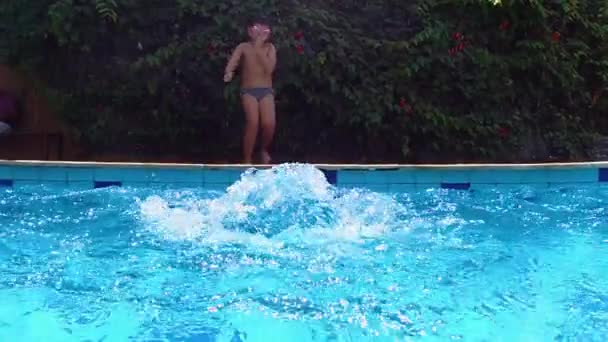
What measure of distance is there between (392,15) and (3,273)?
5.57m

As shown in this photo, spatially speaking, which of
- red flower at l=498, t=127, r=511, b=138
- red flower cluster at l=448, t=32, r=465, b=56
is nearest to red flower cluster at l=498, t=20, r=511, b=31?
red flower cluster at l=448, t=32, r=465, b=56

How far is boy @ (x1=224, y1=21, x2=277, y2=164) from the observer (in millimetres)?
7621

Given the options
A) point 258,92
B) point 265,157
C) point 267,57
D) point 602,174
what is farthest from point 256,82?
point 602,174

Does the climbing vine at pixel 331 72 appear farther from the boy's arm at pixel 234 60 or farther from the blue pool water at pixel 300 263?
the blue pool water at pixel 300 263

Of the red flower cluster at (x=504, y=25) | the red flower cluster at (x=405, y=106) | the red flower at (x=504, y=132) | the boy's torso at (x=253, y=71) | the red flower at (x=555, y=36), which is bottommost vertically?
the red flower at (x=504, y=132)

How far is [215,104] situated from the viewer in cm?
863

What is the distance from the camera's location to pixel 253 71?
769 cm

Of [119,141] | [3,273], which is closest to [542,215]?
[3,273]

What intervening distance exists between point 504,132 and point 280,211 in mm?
4223

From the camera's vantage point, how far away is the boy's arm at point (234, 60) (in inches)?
295

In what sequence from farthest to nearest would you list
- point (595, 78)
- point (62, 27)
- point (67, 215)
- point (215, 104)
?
1. point (595, 78)
2. point (215, 104)
3. point (62, 27)
4. point (67, 215)

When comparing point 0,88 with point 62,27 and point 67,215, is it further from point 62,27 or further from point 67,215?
point 67,215

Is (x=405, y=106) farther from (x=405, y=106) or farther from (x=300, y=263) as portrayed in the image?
(x=300, y=263)

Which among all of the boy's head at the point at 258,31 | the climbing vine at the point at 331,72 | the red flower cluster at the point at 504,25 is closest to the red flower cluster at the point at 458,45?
the climbing vine at the point at 331,72
